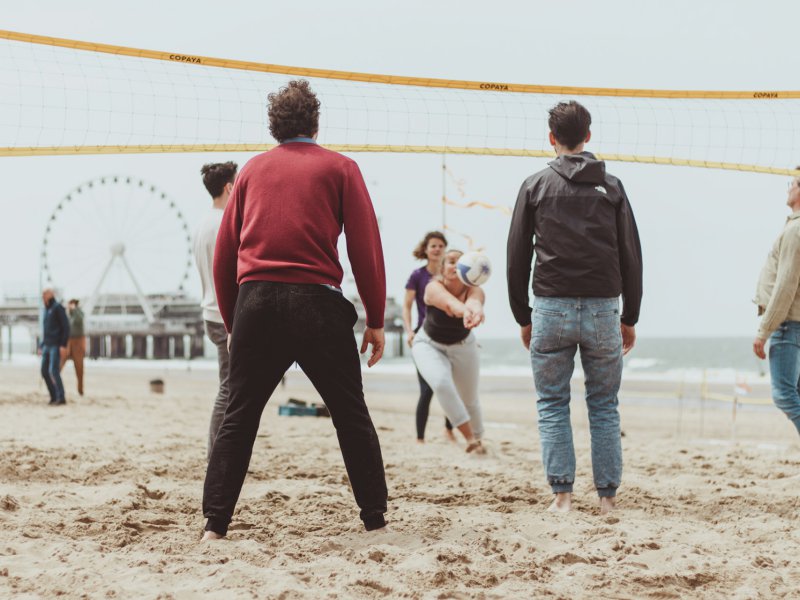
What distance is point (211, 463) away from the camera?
265 cm

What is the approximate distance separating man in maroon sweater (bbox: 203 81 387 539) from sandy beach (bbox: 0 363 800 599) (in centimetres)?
26

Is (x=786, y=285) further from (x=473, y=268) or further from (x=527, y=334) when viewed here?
(x=473, y=268)

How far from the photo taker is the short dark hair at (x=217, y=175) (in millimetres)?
3891

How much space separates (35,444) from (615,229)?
12.2 ft

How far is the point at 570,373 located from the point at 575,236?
1.81 ft

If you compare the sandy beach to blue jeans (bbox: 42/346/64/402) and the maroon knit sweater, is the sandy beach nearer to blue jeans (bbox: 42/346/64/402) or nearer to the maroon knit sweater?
the maroon knit sweater

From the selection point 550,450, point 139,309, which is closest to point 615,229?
point 550,450

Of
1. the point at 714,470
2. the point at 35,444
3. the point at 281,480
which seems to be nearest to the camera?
the point at 281,480

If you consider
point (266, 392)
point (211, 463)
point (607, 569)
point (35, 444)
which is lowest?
point (35, 444)

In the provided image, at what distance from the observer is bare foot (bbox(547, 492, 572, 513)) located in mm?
3172

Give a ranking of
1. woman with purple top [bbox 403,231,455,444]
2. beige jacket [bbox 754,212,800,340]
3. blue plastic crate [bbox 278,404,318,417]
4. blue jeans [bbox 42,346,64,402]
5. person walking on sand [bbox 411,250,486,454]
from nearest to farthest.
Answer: beige jacket [bbox 754,212,800,340] < person walking on sand [bbox 411,250,486,454] < woman with purple top [bbox 403,231,455,444] < blue plastic crate [bbox 278,404,318,417] < blue jeans [bbox 42,346,64,402]

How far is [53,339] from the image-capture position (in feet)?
33.1

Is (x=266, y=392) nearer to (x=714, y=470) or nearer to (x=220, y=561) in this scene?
(x=220, y=561)

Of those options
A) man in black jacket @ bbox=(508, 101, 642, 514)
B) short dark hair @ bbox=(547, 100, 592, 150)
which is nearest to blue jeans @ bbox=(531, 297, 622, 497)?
man in black jacket @ bbox=(508, 101, 642, 514)
